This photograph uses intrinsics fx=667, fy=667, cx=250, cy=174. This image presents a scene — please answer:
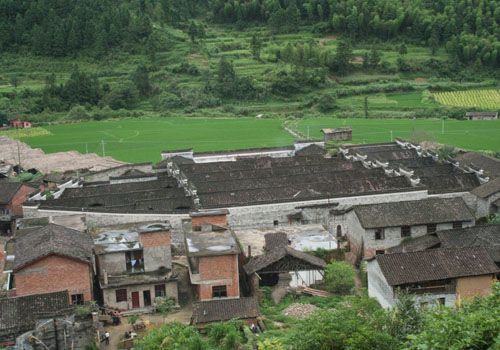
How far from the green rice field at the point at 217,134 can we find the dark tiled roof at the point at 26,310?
31.0m

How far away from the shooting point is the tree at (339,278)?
82.4ft

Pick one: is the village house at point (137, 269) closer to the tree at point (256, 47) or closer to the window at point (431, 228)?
the window at point (431, 228)

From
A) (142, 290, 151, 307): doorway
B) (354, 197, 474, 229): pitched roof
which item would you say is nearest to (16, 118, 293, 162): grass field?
(354, 197, 474, 229): pitched roof

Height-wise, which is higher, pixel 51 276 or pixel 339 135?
pixel 339 135

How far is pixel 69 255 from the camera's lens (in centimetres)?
2295

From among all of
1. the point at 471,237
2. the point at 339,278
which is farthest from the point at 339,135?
the point at 339,278

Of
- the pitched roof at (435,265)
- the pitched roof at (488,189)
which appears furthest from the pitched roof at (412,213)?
the pitched roof at (435,265)

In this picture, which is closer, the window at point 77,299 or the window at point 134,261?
the window at point 77,299

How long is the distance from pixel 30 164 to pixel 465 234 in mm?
34973

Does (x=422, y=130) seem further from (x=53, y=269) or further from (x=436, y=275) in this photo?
(x=53, y=269)

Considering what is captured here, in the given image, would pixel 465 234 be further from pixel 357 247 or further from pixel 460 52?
pixel 460 52

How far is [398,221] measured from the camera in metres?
28.8

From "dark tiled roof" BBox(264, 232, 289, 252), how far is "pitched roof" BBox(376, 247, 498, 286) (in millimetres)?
5896

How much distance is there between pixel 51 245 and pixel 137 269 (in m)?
3.44
